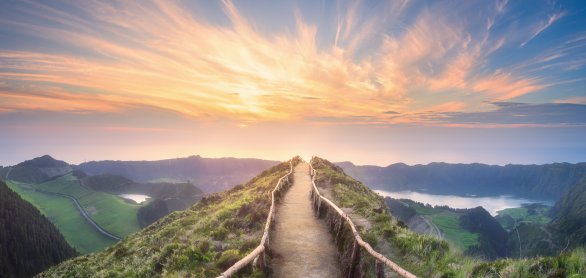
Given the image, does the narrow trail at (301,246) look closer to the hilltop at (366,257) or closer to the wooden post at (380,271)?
the hilltop at (366,257)

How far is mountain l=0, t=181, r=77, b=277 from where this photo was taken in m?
155

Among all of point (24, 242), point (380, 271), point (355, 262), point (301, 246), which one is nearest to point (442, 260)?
point (380, 271)

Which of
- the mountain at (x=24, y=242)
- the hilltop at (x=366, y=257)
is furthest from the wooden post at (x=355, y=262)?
the mountain at (x=24, y=242)

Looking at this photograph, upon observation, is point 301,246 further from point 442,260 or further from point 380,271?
point 442,260

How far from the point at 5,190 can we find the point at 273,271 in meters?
243

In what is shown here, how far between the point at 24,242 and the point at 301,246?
207m

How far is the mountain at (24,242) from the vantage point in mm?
154775

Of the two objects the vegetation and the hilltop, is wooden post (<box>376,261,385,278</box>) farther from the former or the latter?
the vegetation

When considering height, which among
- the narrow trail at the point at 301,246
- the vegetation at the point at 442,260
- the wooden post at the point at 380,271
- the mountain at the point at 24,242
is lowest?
the mountain at the point at 24,242

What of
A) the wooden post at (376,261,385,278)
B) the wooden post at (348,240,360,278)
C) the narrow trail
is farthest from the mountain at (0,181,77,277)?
the wooden post at (376,261,385,278)

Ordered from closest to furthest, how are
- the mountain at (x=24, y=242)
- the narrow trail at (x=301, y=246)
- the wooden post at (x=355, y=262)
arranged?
the wooden post at (x=355, y=262) < the narrow trail at (x=301, y=246) < the mountain at (x=24, y=242)

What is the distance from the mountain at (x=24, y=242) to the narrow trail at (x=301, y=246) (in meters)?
181

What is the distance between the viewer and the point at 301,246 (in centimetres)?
1836

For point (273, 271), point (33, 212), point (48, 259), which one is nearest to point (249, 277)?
point (273, 271)
